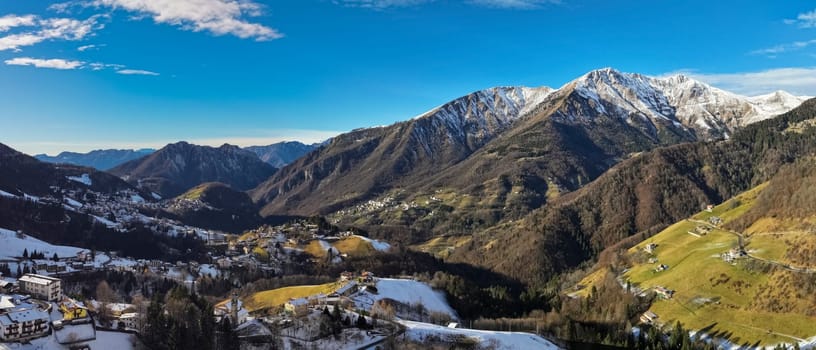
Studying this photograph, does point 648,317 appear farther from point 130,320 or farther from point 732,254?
point 130,320

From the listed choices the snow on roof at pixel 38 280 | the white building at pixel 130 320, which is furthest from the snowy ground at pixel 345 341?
the snow on roof at pixel 38 280

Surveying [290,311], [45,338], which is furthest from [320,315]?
[45,338]

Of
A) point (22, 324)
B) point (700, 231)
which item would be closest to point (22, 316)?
point (22, 324)

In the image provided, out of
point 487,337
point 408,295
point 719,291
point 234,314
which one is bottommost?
point 487,337

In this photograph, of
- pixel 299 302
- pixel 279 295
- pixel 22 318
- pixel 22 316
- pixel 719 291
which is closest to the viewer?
pixel 22 318

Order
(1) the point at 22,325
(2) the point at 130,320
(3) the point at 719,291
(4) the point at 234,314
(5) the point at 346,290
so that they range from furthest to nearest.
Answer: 1. (5) the point at 346,290
2. (3) the point at 719,291
3. (4) the point at 234,314
4. (2) the point at 130,320
5. (1) the point at 22,325

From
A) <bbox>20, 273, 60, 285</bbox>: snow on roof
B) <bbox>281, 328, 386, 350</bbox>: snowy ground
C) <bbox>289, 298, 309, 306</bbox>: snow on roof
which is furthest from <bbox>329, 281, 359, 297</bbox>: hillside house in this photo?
<bbox>20, 273, 60, 285</bbox>: snow on roof
